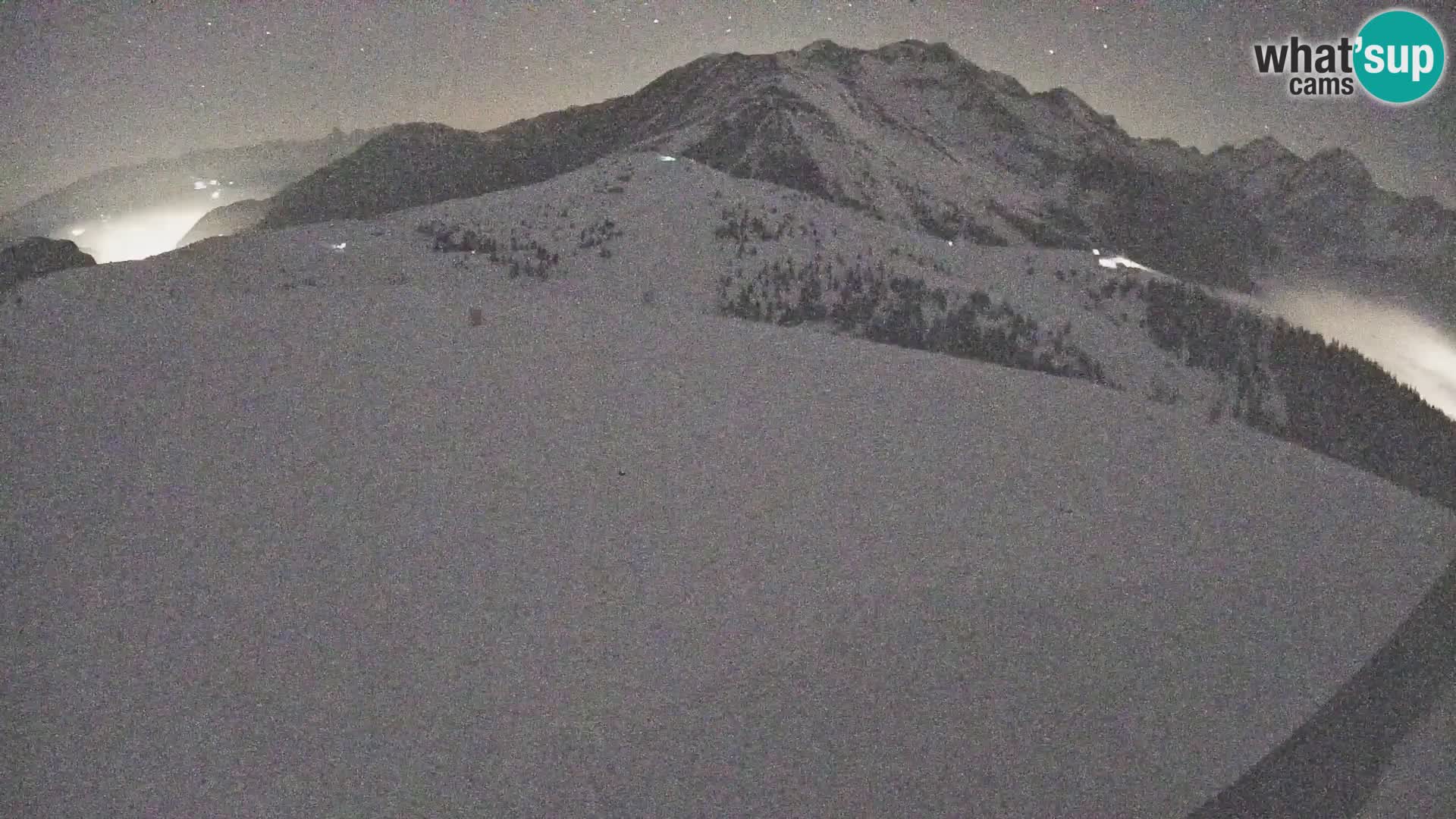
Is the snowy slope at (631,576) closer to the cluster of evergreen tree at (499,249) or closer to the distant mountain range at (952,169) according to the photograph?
the cluster of evergreen tree at (499,249)

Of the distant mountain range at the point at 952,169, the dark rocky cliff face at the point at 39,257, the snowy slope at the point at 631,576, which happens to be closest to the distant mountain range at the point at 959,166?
the distant mountain range at the point at 952,169

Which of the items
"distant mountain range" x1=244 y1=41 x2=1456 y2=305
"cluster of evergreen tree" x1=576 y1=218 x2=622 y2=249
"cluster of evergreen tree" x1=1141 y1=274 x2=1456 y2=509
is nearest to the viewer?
"cluster of evergreen tree" x1=1141 y1=274 x2=1456 y2=509

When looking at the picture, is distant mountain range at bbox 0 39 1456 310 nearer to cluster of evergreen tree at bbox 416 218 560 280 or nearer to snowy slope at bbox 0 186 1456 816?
cluster of evergreen tree at bbox 416 218 560 280

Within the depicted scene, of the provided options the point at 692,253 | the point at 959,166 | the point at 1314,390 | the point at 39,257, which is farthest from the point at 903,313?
the point at 959,166

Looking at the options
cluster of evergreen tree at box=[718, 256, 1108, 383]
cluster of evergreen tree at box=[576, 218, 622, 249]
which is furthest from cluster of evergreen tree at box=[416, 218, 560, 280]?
cluster of evergreen tree at box=[718, 256, 1108, 383]

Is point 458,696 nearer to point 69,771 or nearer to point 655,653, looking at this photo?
point 655,653

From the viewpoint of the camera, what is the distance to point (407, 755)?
3518 mm

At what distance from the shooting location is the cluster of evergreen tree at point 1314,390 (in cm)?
1304

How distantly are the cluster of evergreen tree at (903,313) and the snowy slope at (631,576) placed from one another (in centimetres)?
458

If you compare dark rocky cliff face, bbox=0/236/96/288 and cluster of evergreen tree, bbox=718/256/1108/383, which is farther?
dark rocky cliff face, bbox=0/236/96/288

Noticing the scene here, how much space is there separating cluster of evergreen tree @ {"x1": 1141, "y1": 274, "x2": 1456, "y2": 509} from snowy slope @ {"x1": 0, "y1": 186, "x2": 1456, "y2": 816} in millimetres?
7341

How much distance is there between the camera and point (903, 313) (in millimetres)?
13375

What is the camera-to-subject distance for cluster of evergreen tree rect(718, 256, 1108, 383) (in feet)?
41.1

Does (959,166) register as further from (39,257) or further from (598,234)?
(39,257)
